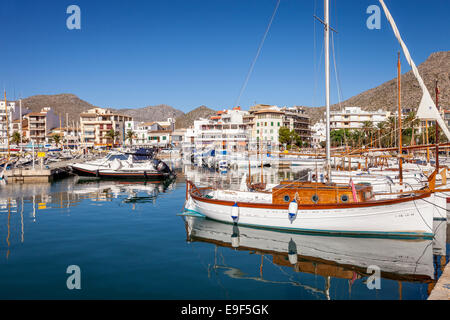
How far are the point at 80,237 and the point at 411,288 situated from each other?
15.0m

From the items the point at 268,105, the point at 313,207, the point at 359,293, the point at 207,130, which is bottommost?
the point at 359,293

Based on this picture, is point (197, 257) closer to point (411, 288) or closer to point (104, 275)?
point (104, 275)

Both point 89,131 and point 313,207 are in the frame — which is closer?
point 313,207

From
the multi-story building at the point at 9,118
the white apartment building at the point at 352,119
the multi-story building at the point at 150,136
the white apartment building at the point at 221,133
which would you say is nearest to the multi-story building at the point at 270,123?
the white apartment building at the point at 221,133

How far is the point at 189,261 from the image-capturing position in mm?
14523

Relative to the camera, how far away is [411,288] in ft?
37.9

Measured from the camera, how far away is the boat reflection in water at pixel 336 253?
12875 mm

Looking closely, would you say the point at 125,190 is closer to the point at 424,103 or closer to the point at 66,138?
the point at 424,103

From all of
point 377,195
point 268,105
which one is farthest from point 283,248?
point 268,105

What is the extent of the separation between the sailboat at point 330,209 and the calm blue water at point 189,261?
2.19 ft

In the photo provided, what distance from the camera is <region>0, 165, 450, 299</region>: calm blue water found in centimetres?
1152

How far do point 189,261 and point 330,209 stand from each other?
7.63 m

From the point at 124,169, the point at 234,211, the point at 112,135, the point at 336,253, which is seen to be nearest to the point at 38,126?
the point at 112,135

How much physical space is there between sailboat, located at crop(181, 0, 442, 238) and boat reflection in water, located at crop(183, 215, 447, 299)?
0.52 m
